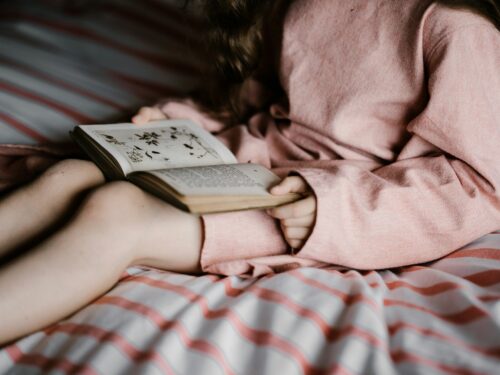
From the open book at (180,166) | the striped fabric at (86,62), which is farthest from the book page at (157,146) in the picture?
the striped fabric at (86,62)

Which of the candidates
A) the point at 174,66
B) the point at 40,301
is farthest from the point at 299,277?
the point at 174,66

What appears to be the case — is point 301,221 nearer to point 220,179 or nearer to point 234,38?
point 220,179

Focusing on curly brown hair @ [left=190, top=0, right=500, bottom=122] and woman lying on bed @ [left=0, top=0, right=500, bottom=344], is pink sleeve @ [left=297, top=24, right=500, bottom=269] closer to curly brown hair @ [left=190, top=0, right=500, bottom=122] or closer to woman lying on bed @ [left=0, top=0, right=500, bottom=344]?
woman lying on bed @ [left=0, top=0, right=500, bottom=344]

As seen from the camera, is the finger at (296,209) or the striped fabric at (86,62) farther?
the striped fabric at (86,62)

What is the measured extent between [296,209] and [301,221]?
3cm

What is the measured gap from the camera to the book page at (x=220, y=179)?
580 mm

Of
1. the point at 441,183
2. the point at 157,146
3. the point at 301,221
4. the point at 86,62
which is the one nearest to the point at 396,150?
the point at 441,183

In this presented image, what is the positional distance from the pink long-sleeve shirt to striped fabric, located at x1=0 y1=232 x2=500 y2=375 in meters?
0.05

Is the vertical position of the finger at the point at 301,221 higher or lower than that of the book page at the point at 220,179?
lower

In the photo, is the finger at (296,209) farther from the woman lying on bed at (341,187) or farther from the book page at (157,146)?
the book page at (157,146)

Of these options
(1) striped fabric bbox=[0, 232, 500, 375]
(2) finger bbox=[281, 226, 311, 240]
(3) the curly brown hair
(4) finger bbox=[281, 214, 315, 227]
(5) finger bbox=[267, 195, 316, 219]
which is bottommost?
(1) striped fabric bbox=[0, 232, 500, 375]

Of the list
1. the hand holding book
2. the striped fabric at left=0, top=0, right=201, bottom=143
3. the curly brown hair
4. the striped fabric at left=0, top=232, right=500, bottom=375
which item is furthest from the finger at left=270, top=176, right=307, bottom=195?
the striped fabric at left=0, top=0, right=201, bottom=143

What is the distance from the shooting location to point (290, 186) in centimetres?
64

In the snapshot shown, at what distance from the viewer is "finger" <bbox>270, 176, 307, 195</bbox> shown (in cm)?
63
